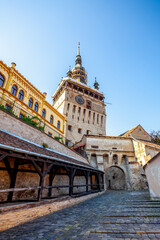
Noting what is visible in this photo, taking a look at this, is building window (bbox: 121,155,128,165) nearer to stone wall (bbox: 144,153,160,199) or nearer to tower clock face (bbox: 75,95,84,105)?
stone wall (bbox: 144,153,160,199)

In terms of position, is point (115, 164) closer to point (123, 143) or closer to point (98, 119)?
point (123, 143)

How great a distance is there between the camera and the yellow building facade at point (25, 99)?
46.2 feet

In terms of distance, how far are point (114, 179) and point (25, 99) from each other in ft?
67.8

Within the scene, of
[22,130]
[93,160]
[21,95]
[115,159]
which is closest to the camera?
[22,130]

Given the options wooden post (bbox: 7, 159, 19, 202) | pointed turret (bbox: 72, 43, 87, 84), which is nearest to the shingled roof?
wooden post (bbox: 7, 159, 19, 202)

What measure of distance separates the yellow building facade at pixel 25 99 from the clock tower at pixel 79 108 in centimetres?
517

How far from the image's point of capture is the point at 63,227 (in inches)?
167

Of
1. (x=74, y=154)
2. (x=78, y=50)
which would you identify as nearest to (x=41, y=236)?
(x=74, y=154)

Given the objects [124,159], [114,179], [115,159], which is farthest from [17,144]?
[114,179]

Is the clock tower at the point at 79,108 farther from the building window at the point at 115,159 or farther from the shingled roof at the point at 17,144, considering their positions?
the shingled roof at the point at 17,144

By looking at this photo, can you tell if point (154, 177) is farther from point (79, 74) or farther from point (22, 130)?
point (79, 74)

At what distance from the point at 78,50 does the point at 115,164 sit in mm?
46293

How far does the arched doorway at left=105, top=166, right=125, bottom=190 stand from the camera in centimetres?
2333

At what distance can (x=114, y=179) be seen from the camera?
24359mm
